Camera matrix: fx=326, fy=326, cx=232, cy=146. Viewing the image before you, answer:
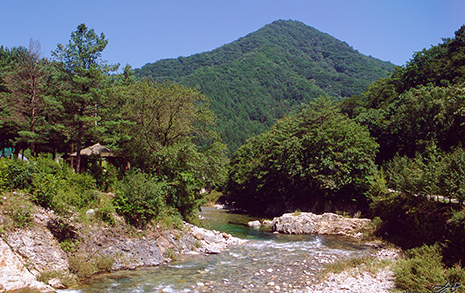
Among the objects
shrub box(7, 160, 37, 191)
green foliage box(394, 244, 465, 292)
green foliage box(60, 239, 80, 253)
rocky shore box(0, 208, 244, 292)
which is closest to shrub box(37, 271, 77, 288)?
rocky shore box(0, 208, 244, 292)

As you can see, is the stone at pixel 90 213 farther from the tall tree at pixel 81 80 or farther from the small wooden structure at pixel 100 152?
the small wooden structure at pixel 100 152

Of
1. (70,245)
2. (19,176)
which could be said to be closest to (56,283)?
(70,245)

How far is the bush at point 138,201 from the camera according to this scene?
1858 centimetres

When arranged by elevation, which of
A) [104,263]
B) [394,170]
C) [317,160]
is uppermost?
[317,160]

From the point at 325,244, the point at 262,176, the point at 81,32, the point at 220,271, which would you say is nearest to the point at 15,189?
the point at 220,271

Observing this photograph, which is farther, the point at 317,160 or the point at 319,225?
the point at 317,160

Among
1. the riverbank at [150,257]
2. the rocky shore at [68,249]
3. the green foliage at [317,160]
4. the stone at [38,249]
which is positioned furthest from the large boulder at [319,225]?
the stone at [38,249]

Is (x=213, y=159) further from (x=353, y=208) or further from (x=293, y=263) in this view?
(x=353, y=208)

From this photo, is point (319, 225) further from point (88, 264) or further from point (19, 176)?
point (19, 176)

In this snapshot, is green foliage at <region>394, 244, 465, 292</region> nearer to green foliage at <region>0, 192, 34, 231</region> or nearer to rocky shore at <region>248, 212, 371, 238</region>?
rocky shore at <region>248, 212, 371, 238</region>

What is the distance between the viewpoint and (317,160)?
39.3 meters

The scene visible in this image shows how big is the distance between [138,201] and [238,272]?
7227 mm

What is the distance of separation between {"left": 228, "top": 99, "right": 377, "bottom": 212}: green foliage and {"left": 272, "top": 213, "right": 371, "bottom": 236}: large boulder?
7.00 m

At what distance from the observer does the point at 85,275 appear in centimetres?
1384
